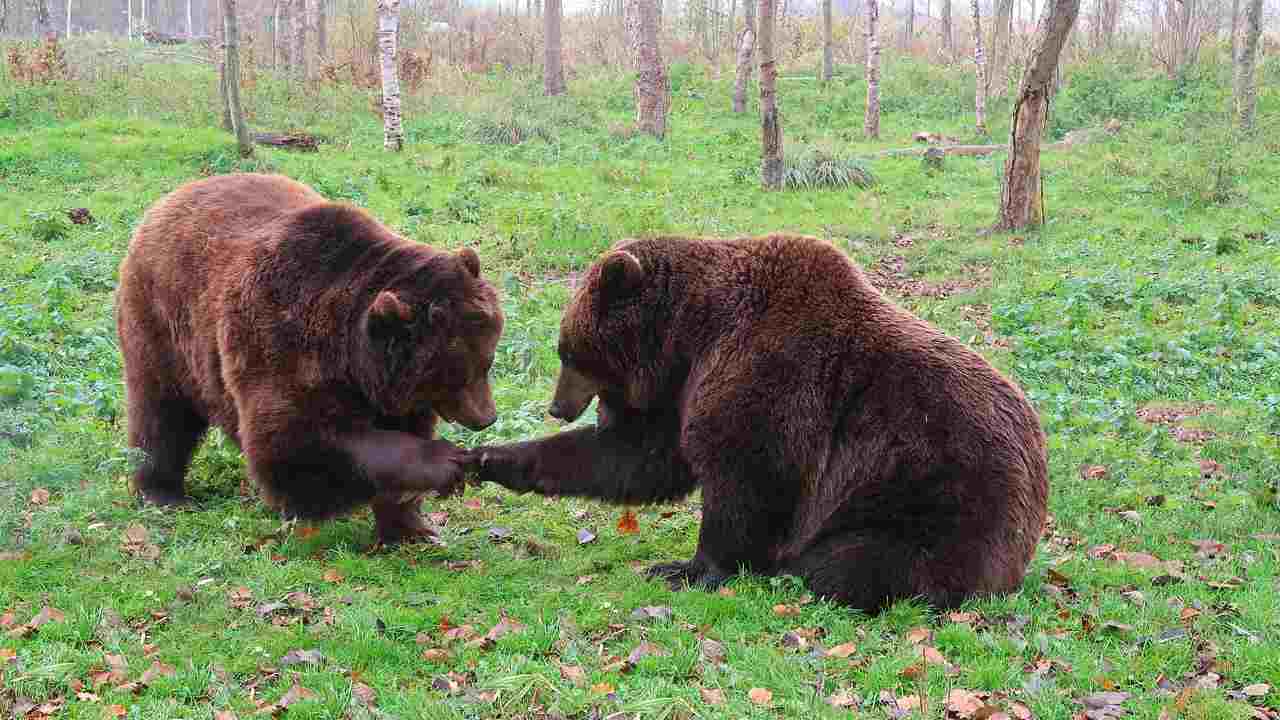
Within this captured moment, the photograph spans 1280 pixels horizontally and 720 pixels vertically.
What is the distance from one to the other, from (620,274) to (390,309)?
1.19 meters

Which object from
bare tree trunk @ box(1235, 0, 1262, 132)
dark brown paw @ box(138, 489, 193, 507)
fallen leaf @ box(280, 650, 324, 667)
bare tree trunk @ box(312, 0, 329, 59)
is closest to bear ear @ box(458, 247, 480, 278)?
fallen leaf @ box(280, 650, 324, 667)

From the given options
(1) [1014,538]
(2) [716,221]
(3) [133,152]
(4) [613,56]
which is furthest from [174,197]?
(4) [613,56]

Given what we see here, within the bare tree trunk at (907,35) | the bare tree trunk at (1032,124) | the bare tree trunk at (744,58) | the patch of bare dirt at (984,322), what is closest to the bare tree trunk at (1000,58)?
the bare tree trunk at (744,58)

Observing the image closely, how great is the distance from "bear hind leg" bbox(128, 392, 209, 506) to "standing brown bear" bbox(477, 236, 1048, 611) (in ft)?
8.86

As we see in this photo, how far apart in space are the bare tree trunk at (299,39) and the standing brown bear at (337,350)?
2841 cm

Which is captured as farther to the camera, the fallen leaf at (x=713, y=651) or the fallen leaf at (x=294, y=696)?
the fallen leaf at (x=713, y=651)

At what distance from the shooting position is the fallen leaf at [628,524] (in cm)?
761

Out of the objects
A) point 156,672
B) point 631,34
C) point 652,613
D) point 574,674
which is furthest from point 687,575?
point 631,34

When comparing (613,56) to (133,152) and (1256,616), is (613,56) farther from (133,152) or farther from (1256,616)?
(1256,616)

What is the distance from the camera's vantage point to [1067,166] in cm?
2389

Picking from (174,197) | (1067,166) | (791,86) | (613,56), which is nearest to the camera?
(174,197)

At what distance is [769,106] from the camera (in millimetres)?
20828

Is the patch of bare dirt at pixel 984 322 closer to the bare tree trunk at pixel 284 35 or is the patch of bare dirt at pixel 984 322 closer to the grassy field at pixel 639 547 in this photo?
the grassy field at pixel 639 547

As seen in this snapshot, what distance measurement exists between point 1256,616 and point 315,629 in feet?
14.3
